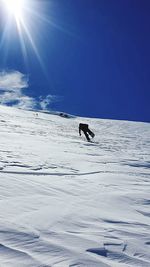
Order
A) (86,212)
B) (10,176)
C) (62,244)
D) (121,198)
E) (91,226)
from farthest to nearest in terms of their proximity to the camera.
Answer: (10,176) < (121,198) < (86,212) < (91,226) < (62,244)

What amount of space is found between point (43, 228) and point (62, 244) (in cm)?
44

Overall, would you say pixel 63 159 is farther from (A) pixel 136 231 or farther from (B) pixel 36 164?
(A) pixel 136 231

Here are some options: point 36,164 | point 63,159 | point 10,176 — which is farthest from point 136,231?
point 63,159

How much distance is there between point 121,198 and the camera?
6176mm

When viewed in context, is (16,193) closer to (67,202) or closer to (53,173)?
(67,202)

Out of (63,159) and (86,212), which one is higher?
(63,159)

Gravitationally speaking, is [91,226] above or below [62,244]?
above

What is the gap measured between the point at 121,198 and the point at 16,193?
1867 millimetres

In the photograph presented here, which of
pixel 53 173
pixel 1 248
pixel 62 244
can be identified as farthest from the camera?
pixel 53 173

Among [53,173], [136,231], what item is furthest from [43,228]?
[53,173]

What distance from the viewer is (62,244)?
12.3 ft

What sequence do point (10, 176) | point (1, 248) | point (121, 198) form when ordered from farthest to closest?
point (10, 176) < point (121, 198) < point (1, 248)

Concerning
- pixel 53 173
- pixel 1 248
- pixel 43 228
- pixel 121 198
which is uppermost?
pixel 53 173

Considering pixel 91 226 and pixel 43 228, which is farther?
pixel 91 226
